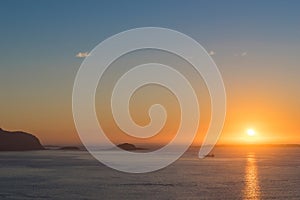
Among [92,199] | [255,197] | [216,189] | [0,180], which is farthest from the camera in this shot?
[0,180]

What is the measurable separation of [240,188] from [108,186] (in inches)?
880

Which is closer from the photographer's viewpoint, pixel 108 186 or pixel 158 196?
pixel 158 196

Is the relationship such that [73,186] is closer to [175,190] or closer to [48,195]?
[48,195]

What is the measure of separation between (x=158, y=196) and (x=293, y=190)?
82.8 ft

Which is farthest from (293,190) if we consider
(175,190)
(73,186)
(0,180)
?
(0,180)

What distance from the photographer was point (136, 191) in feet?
223

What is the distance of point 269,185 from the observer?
83750mm

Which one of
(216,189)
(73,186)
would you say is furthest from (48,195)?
(216,189)

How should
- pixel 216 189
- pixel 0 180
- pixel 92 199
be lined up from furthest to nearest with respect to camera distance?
1. pixel 0 180
2. pixel 216 189
3. pixel 92 199

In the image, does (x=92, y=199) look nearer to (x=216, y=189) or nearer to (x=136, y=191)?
(x=136, y=191)

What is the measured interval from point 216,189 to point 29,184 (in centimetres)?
3094

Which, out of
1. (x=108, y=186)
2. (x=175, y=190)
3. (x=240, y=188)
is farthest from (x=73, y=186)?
(x=240, y=188)

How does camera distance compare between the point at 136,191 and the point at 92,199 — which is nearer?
the point at 92,199

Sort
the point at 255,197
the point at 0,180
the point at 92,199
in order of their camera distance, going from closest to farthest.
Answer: the point at 92,199, the point at 255,197, the point at 0,180
